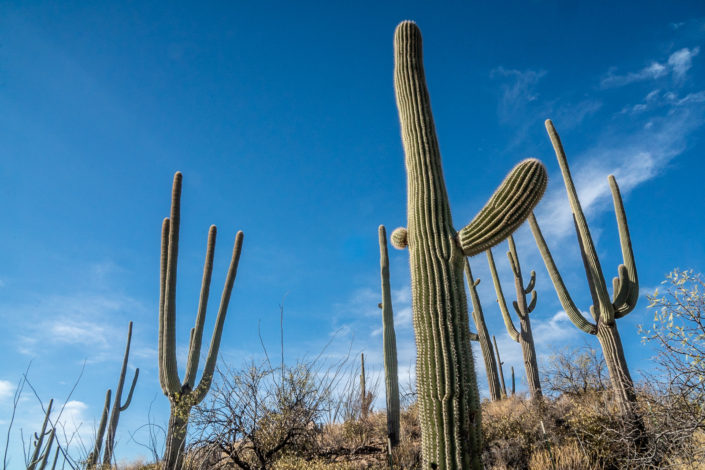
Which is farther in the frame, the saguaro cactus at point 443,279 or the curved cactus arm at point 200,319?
the curved cactus arm at point 200,319

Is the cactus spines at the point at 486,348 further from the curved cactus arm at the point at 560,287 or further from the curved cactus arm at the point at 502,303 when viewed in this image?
the curved cactus arm at the point at 560,287

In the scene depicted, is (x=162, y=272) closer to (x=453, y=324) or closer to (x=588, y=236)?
(x=453, y=324)

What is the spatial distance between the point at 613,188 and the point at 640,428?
6.07m

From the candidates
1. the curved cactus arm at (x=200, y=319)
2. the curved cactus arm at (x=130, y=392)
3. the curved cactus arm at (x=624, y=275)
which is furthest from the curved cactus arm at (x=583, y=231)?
the curved cactus arm at (x=130, y=392)

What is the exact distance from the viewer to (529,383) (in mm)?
12273

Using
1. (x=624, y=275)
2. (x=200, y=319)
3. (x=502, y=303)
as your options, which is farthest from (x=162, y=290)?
(x=624, y=275)

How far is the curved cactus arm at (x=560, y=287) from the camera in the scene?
10.1 meters

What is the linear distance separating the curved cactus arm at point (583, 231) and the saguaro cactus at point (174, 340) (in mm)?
8171

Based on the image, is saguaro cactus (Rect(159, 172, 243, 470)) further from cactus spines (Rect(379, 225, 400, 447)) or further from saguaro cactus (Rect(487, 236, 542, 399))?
saguaro cactus (Rect(487, 236, 542, 399))

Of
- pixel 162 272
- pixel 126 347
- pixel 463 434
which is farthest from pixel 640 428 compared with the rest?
pixel 126 347

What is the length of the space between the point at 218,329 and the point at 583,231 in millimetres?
8689

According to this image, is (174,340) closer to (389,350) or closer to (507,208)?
(389,350)

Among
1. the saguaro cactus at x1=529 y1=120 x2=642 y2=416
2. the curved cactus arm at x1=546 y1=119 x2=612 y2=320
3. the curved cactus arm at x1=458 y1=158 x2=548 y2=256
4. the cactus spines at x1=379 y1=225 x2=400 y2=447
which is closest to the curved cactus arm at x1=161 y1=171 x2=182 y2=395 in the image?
the cactus spines at x1=379 y1=225 x2=400 y2=447

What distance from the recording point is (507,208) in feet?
19.0
